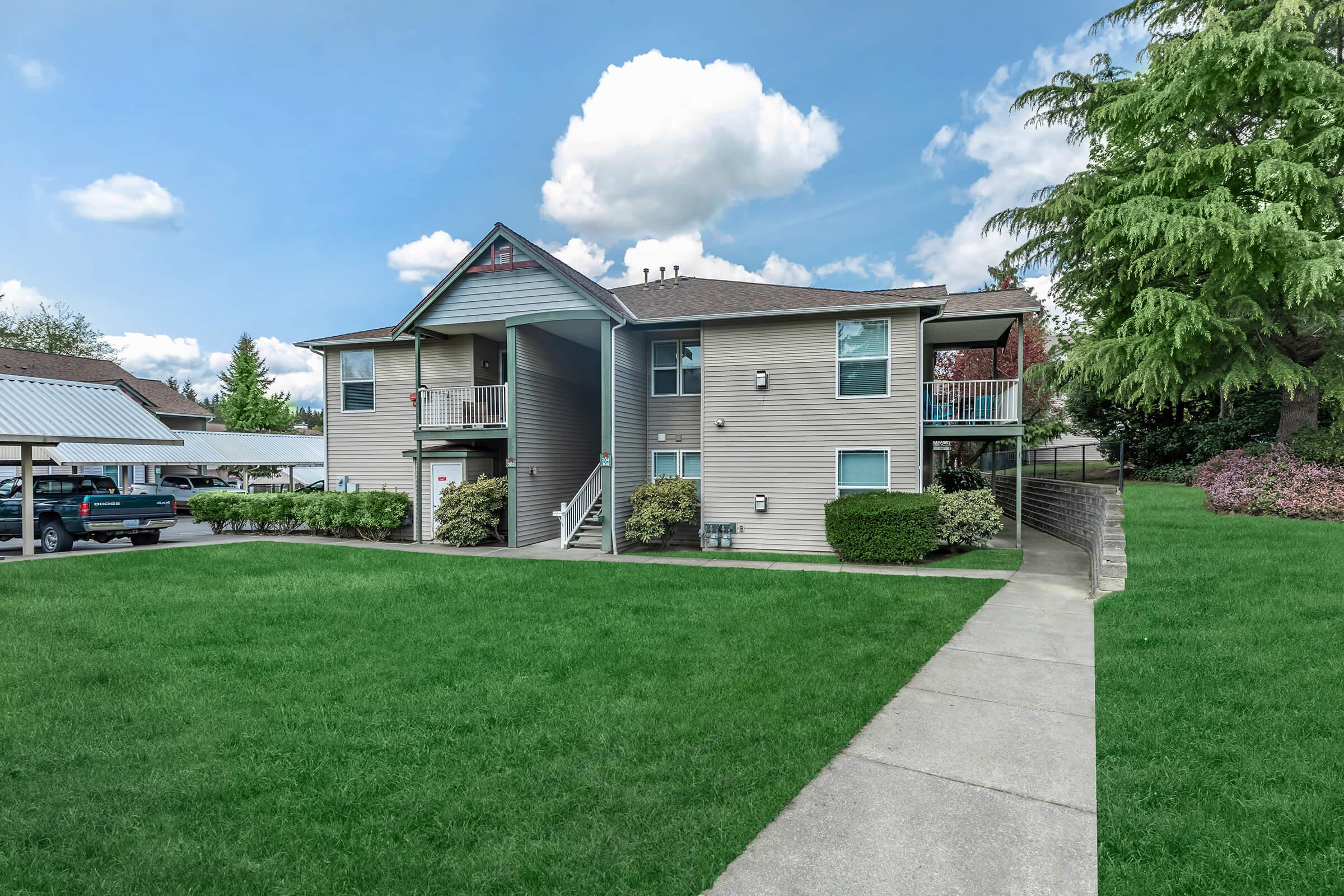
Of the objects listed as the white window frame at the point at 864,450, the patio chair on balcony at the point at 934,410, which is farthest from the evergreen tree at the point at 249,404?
the patio chair on balcony at the point at 934,410

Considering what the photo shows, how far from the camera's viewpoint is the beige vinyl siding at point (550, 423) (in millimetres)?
13891

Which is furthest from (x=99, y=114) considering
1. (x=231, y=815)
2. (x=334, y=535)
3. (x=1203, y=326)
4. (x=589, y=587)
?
(x=1203, y=326)

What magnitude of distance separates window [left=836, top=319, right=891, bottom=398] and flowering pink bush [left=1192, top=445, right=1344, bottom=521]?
6607 millimetres

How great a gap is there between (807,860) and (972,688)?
284cm

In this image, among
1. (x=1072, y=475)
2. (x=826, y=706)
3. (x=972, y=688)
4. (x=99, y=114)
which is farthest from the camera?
(x=1072, y=475)

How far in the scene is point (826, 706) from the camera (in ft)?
14.5

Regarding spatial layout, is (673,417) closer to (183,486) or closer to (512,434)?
(512,434)

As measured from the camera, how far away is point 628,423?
550 inches

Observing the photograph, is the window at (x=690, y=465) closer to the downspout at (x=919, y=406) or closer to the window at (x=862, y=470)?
the window at (x=862, y=470)

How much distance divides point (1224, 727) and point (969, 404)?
37.1 ft

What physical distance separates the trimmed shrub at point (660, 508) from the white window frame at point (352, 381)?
781 cm

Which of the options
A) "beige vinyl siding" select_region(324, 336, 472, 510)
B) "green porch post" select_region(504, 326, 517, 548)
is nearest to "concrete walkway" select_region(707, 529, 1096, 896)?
"green porch post" select_region(504, 326, 517, 548)

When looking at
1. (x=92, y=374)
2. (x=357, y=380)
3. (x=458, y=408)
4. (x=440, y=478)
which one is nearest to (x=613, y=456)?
(x=458, y=408)

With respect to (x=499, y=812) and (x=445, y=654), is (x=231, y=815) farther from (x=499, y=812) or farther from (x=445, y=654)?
(x=445, y=654)
